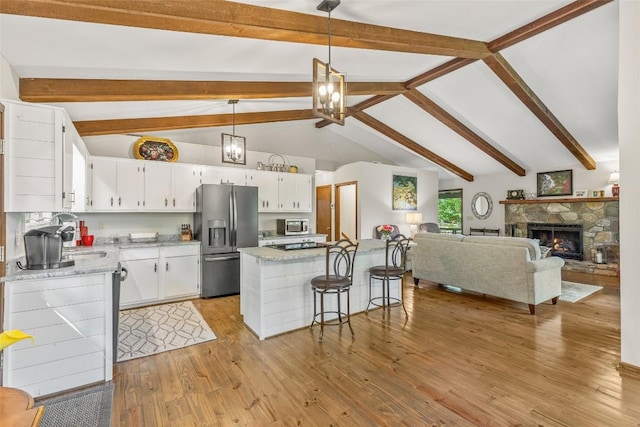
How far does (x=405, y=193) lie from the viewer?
335 inches

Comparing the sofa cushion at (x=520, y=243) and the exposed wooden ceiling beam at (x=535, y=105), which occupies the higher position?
the exposed wooden ceiling beam at (x=535, y=105)

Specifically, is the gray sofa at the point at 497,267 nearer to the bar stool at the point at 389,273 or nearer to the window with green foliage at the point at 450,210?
the bar stool at the point at 389,273

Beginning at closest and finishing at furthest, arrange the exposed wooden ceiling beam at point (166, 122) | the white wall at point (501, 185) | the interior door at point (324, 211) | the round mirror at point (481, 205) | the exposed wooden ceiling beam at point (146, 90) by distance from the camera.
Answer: the exposed wooden ceiling beam at point (146, 90) → the exposed wooden ceiling beam at point (166, 122) → the white wall at point (501, 185) → the interior door at point (324, 211) → the round mirror at point (481, 205)

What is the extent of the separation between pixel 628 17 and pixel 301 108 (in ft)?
15.5

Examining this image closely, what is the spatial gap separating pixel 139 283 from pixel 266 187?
2610mm

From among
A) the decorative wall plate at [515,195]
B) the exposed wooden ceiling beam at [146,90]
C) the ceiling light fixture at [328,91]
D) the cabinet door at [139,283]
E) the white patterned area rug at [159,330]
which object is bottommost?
the white patterned area rug at [159,330]

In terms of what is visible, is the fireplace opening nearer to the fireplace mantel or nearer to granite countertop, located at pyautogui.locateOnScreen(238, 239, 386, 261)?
the fireplace mantel

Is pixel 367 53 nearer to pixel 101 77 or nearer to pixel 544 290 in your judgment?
pixel 101 77

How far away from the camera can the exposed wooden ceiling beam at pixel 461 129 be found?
237 inches

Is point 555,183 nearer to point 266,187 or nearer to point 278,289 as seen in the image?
point 266,187

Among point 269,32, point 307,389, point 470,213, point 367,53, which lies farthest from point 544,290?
point 470,213

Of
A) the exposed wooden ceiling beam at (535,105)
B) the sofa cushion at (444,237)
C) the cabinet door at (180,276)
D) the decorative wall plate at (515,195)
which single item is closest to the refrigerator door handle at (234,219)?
the cabinet door at (180,276)

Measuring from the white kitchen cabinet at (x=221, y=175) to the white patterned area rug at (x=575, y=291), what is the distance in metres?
5.62

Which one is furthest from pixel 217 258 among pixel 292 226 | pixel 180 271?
pixel 292 226
